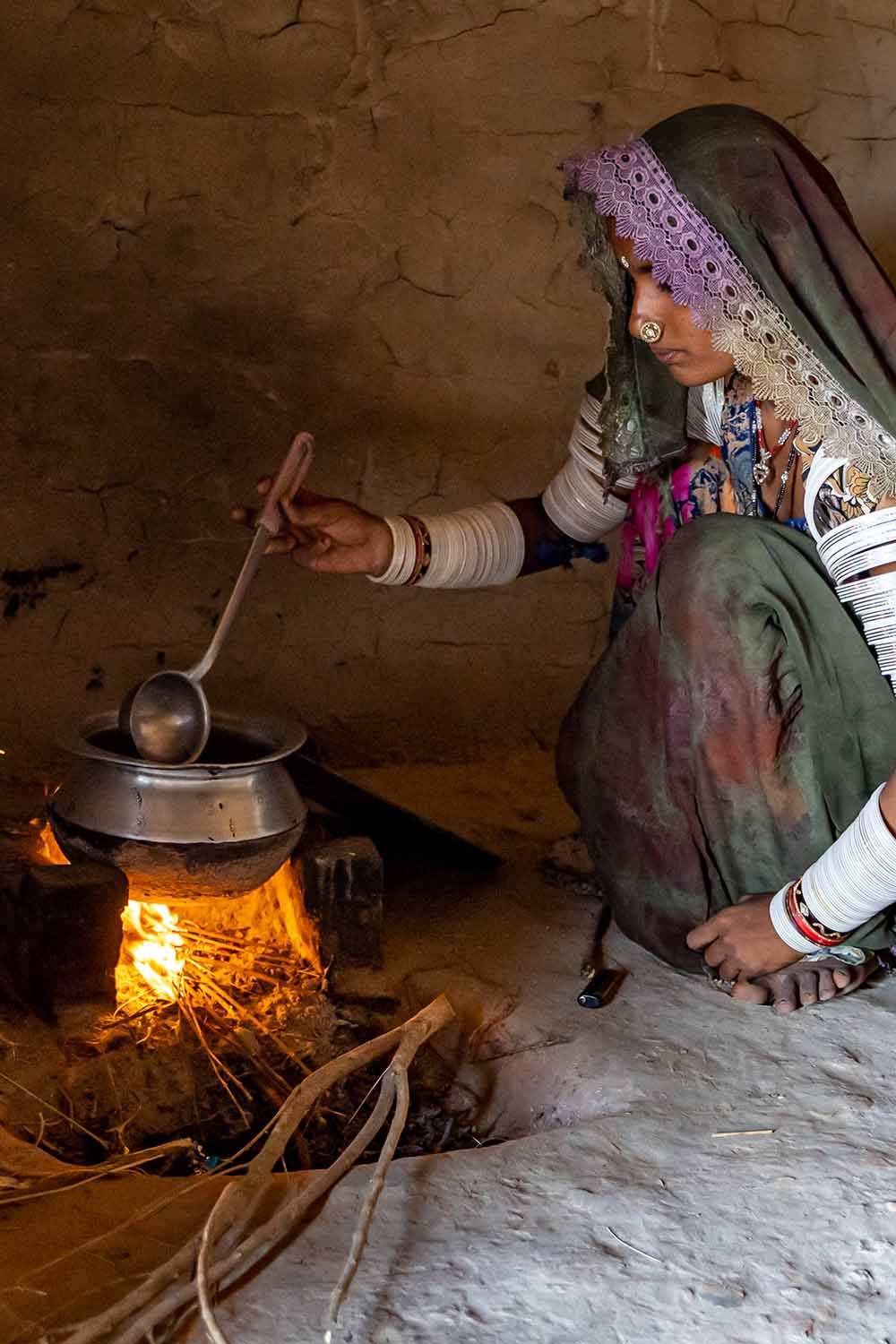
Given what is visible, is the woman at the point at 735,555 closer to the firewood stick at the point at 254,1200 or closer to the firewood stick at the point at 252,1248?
the firewood stick at the point at 252,1248

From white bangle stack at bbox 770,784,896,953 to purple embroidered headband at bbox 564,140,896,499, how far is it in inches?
18.8

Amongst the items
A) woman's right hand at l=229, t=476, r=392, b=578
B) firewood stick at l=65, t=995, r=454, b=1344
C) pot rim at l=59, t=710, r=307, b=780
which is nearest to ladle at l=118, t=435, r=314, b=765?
pot rim at l=59, t=710, r=307, b=780

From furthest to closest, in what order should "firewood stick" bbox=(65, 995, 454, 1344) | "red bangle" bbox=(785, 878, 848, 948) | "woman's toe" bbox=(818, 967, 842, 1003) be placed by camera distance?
1. "woman's toe" bbox=(818, 967, 842, 1003)
2. "red bangle" bbox=(785, 878, 848, 948)
3. "firewood stick" bbox=(65, 995, 454, 1344)

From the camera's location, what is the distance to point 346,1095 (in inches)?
85.2

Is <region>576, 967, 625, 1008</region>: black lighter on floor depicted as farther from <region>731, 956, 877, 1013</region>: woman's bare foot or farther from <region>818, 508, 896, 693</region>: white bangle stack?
<region>818, 508, 896, 693</region>: white bangle stack

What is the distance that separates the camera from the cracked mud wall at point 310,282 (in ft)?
9.33

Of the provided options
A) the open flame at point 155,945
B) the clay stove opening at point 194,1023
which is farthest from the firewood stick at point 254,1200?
the open flame at point 155,945

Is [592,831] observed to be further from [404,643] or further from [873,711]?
[404,643]

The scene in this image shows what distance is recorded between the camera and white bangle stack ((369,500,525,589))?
2.54 meters

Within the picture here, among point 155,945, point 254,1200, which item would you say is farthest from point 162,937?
point 254,1200

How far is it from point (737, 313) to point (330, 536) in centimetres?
76

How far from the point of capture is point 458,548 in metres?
2.58

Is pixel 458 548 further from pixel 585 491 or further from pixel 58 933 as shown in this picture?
pixel 58 933

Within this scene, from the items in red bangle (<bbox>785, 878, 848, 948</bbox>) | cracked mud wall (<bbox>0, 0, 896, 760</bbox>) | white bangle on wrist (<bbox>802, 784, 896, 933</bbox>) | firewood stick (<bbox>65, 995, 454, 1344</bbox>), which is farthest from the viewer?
cracked mud wall (<bbox>0, 0, 896, 760</bbox>)
